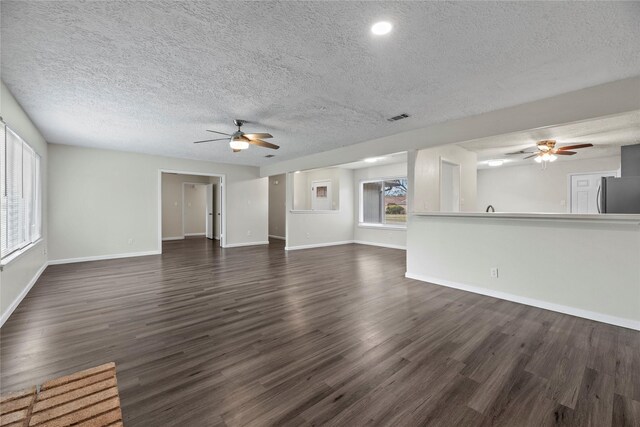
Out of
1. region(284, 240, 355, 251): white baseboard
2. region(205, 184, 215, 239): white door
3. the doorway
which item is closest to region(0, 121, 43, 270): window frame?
region(284, 240, 355, 251): white baseboard

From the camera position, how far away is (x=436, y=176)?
16.6 ft

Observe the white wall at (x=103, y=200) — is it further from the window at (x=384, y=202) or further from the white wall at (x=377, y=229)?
the window at (x=384, y=202)

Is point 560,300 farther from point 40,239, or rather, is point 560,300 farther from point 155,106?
point 40,239

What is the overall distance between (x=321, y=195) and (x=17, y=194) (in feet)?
24.4

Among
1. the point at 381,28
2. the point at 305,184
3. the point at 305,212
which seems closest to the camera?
the point at 381,28

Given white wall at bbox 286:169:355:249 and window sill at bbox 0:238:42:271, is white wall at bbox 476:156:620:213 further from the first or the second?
window sill at bbox 0:238:42:271

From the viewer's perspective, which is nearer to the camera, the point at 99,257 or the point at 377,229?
the point at 99,257

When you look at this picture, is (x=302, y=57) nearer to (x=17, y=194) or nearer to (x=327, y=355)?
(x=327, y=355)

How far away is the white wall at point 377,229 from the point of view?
25.9 feet

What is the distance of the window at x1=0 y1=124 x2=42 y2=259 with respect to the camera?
2.94 meters

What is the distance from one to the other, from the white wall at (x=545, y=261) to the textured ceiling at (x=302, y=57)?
1.54 meters

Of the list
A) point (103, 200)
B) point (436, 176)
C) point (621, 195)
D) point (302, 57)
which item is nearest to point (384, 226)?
point (436, 176)

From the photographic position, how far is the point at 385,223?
337 inches

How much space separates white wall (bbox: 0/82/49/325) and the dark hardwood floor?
0.17 metres
